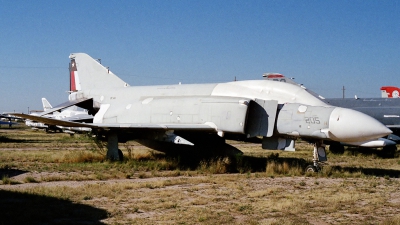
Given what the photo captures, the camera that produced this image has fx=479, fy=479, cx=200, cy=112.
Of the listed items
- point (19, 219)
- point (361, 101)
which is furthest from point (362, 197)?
point (361, 101)

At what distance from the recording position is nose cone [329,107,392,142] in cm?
1317

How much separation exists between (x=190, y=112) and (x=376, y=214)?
8597 mm

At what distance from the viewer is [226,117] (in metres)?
15.2

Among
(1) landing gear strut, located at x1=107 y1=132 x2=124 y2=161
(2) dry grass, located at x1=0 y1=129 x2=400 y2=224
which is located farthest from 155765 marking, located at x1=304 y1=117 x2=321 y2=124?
(1) landing gear strut, located at x1=107 y1=132 x2=124 y2=161

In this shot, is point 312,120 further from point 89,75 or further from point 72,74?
point 72,74

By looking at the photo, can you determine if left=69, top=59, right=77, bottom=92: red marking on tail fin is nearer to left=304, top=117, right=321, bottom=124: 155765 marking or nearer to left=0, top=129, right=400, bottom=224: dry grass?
left=0, top=129, right=400, bottom=224: dry grass

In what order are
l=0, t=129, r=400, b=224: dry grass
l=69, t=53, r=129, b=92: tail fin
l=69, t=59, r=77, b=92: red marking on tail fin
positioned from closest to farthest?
l=0, t=129, r=400, b=224: dry grass → l=69, t=53, r=129, b=92: tail fin → l=69, t=59, r=77, b=92: red marking on tail fin

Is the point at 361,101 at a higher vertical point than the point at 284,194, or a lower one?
higher

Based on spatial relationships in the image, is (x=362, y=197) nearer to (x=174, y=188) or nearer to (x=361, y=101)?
(x=174, y=188)

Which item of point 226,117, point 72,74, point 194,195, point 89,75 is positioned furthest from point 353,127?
point 72,74

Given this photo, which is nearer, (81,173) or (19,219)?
(19,219)

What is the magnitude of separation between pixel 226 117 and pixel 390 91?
2697 cm

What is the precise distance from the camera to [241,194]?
35.1ft

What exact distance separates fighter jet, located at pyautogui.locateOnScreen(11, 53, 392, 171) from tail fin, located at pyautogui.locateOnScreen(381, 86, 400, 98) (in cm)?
2392
